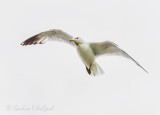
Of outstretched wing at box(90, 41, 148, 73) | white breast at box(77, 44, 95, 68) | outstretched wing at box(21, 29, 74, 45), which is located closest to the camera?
white breast at box(77, 44, 95, 68)

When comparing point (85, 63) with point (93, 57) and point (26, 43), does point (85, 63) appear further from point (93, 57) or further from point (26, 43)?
point (26, 43)

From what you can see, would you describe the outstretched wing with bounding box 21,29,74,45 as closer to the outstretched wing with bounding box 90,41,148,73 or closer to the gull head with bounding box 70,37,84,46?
the gull head with bounding box 70,37,84,46

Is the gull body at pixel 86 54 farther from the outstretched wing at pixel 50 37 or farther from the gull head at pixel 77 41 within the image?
the outstretched wing at pixel 50 37

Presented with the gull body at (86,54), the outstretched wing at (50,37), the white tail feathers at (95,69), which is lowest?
the white tail feathers at (95,69)

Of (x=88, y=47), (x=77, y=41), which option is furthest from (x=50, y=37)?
(x=88, y=47)

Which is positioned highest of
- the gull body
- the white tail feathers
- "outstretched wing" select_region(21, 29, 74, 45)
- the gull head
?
"outstretched wing" select_region(21, 29, 74, 45)

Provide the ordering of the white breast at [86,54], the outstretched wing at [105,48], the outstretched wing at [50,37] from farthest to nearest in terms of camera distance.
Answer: the outstretched wing at [50,37]
the outstretched wing at [105,48]
the white breast at [86,54]

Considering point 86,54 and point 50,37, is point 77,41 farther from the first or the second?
point 50,37

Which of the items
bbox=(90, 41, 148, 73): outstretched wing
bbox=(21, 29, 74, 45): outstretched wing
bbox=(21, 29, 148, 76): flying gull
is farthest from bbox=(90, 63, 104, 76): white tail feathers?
bbox=(21, 29, 74, 45): outstretched wing

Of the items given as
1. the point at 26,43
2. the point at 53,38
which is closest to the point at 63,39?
the point at 53,38

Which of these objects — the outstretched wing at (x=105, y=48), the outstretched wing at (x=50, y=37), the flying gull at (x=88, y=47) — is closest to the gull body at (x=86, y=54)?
the flying gull at (x=88, y=47)
